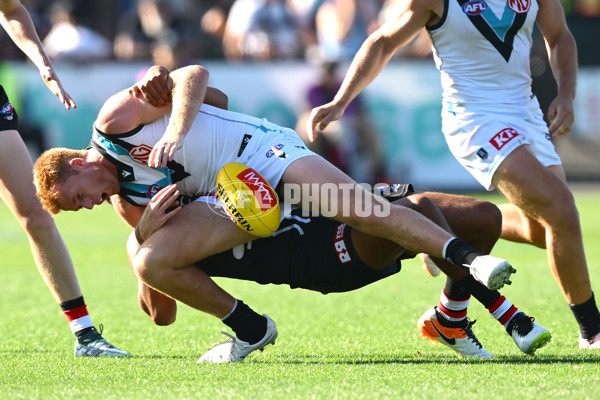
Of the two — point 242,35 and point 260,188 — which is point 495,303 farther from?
point 242,35

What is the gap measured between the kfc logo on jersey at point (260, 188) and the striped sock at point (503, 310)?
127cm

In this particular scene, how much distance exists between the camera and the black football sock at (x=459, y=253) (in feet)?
13.1

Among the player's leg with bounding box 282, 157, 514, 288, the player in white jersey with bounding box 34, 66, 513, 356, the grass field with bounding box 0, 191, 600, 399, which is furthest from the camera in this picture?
the player in white jersey with bounding box 34, 66, 513, 356

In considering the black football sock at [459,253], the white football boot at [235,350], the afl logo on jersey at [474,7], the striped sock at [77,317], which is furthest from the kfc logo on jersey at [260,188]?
the afl logo on jersey at [474,7]

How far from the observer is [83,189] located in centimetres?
451

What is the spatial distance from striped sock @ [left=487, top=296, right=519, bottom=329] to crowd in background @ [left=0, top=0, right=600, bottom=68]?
9.91m

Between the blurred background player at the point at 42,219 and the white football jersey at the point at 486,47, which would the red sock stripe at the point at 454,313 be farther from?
the blurred background player at the point at 42,219

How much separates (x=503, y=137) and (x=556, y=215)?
469mm

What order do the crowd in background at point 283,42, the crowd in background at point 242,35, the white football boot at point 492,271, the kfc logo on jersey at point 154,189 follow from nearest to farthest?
1. the white football boot at point 492,271
2. the kfc logo on jersey at point 154,189
3. the crowd in background at point 283,42
4. the crowd in background at point 242,35

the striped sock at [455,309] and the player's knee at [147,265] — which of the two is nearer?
the player's knee at [147,265]

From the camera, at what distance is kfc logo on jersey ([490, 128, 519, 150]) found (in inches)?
181

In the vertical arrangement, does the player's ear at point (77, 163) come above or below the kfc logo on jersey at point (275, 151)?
above

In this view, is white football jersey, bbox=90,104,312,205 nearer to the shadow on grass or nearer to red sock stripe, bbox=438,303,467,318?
the shadow on grass

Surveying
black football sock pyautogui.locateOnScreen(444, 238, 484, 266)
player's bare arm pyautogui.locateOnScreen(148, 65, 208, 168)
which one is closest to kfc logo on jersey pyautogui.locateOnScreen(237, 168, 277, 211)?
player's bare arm pyautogui.locateOnScreen(148, 65, 208, 168)
